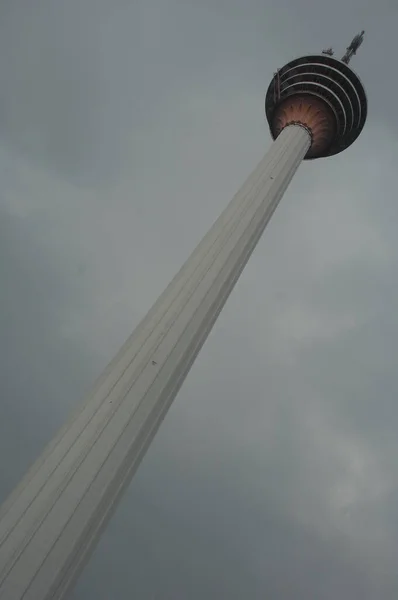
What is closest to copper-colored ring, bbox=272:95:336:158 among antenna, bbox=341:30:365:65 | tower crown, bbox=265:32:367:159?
tower crown, bbox=265:32:367:159

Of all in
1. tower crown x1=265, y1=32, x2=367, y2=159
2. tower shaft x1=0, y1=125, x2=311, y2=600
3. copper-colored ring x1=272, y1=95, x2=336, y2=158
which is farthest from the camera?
tower crown x1=265, y1=32, x2=367, y2=159

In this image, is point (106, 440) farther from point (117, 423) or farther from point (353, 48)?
point (353, 48)

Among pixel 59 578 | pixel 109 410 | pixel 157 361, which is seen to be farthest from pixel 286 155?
pixel 59 578

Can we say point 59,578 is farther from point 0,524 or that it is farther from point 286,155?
point 286,155

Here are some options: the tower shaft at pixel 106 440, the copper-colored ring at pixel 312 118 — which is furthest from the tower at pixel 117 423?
the copper-colored ring at pixel 312 118

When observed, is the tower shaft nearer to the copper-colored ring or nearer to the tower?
the tower

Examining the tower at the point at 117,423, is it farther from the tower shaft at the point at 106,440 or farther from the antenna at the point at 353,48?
the antenna at the point at 353,48
